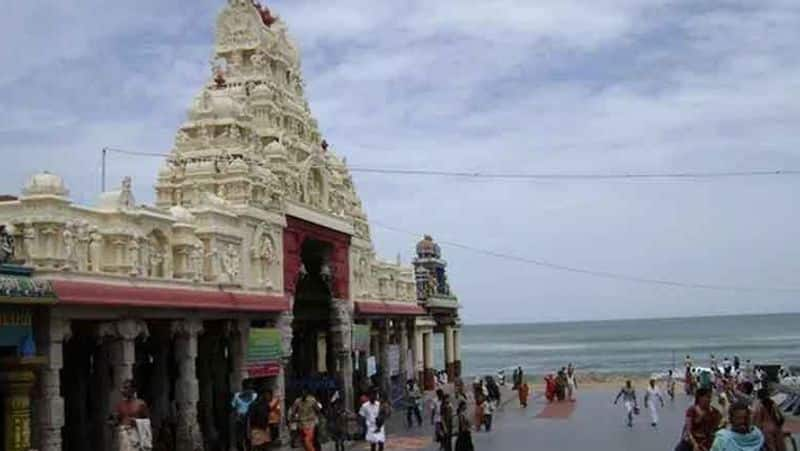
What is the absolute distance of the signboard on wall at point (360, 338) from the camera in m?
30.6

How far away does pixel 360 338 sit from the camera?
31109mm

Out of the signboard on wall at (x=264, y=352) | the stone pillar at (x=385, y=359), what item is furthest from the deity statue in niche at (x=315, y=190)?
the stone pillar at (x=385, y=359)

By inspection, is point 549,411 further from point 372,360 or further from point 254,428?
point 254,428

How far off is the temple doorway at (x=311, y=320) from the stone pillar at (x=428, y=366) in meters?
13.0

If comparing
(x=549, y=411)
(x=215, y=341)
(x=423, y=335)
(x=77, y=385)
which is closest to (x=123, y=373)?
(x=77, y=385)

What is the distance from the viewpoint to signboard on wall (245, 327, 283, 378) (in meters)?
22.7

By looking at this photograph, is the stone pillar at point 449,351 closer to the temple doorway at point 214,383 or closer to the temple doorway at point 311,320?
the temple doorway at point 311,320

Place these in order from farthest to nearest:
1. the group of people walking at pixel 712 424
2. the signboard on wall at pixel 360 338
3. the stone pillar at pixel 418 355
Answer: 1. the stone pillar at pixel 418 355
2. the signboard on wall at pixel 360 338
3. the group of people walking at pixel 712 424

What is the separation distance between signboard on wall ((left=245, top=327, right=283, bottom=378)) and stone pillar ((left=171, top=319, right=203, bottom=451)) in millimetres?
2341

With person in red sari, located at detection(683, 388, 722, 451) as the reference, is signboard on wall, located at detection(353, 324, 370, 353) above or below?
above

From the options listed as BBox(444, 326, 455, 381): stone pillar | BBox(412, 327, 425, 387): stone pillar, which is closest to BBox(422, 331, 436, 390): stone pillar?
BBox(412, 327, 425, 387): stone pillar

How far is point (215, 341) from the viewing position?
81.5 feet

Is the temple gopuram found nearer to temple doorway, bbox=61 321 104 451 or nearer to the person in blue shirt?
temple doorway, bbox=61 321 104 451

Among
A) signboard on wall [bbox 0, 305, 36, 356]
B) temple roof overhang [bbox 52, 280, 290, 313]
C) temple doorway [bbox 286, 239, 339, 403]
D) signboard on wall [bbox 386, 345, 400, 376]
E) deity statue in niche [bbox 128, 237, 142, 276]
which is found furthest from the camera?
signboard on wall [bbox 386, 345, 400, 376]
